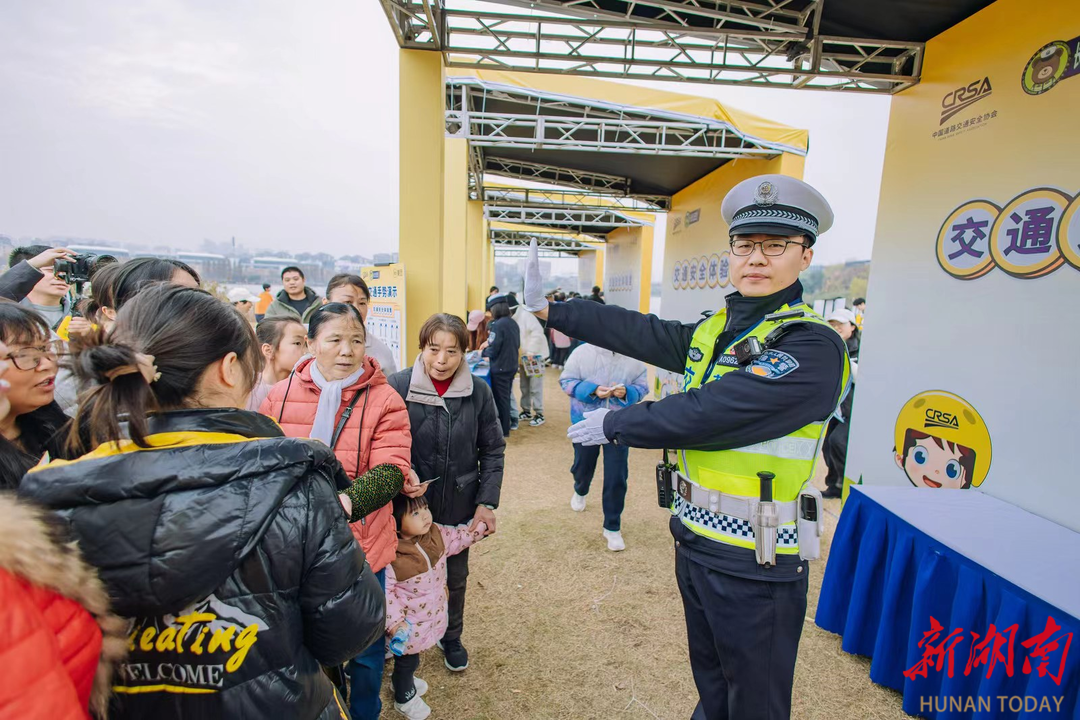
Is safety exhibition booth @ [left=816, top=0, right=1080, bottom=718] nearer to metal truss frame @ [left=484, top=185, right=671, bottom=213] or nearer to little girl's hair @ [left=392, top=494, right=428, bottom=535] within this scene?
little girl's hair @ [left=392, top=494, right=428, bottom=535]

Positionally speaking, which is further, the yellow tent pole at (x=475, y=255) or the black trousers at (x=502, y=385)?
the yellow tent pole at (x=475, y=255)

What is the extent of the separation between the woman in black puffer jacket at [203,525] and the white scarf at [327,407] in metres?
0.63

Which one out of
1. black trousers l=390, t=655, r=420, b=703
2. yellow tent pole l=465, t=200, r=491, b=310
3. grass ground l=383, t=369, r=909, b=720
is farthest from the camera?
yellow tent pole l=465, t=200, r=491, b=310

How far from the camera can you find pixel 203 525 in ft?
2.73

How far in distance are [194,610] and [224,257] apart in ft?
13.6

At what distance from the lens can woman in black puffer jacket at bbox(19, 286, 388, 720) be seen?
0.81 metres

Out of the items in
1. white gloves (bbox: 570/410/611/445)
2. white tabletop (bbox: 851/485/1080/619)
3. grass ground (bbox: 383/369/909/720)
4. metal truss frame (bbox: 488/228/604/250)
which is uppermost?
metal truss frame (bbox: 488/228/604/250)

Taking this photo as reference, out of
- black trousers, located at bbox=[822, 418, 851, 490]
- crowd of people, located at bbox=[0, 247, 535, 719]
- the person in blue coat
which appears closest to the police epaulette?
crowd of people, located at bbox=[0, 247, 535, 719]

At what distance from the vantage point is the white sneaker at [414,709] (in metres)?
2.13

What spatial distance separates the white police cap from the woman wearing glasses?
1944 millimetres

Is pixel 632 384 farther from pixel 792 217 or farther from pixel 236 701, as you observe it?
pixel 236 701

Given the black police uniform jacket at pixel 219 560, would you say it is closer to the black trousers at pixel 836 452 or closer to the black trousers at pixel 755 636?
the black trousers at pixel 755 636

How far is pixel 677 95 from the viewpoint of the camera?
644 centimetres

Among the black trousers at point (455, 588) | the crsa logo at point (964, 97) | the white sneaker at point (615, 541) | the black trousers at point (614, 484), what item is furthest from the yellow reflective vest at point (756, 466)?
the crsa logo at point (964, 97)
